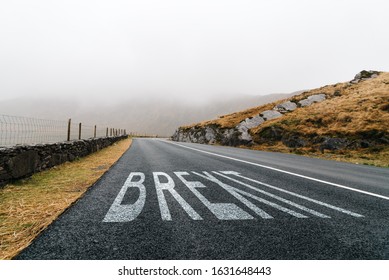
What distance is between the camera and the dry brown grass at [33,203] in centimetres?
294

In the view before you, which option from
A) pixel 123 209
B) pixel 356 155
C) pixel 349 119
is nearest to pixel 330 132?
pixel 349 119

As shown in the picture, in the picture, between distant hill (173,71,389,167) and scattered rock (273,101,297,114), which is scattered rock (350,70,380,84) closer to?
distant hill (173,71,389,167)

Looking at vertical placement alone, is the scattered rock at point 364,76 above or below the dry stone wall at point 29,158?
above

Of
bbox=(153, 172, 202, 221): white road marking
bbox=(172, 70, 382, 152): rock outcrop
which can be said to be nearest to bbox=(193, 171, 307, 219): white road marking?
bbox=(153, 172, 202, 221): white road marking

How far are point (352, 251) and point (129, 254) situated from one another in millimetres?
2340

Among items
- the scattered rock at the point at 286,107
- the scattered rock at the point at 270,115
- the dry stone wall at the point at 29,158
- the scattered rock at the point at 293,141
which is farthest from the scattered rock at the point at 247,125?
the dry stone wall at the point at 29,158

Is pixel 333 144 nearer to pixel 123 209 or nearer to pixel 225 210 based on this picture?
pixel 225 210

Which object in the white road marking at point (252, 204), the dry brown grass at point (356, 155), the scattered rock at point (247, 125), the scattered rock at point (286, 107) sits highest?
the scattered rock at point (286, 107)

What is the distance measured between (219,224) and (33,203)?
3346 mm

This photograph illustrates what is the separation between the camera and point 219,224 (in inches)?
131

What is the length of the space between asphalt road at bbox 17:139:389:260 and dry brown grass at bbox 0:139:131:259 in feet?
0.66

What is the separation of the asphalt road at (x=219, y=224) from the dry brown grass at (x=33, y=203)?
200mm

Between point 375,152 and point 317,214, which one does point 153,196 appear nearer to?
point 317,214

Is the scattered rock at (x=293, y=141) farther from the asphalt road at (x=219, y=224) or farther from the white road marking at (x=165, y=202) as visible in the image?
the white road marking at (x=165, y=202)
